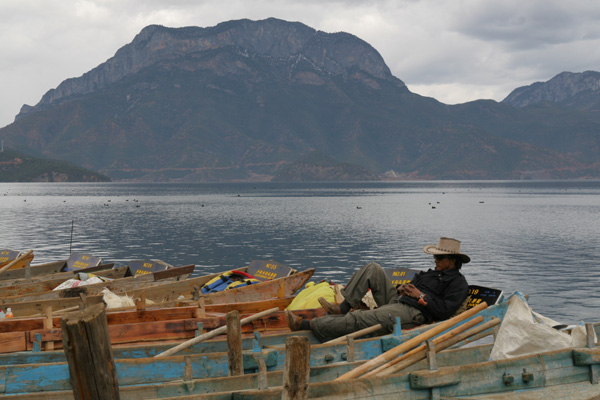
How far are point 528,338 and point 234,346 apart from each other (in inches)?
171

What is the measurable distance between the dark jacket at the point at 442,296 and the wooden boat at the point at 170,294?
521cm

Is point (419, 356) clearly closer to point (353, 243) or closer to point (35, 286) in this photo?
point (35, 286)

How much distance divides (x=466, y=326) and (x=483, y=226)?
60.2 meters

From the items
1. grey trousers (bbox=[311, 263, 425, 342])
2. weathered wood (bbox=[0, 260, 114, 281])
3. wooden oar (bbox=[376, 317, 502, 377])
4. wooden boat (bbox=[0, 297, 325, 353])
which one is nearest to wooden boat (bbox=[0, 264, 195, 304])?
weathered wood (bbox=[0, 260, 114, 281])

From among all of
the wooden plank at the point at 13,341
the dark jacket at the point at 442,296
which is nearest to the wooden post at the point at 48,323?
the wooden plank at the point at 13,341

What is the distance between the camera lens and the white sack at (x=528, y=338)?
8938 millimetres

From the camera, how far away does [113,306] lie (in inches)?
529

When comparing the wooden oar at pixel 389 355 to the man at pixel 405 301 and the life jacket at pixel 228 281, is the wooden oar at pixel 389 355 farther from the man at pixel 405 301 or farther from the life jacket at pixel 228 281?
the life jacket at pixel 228 281

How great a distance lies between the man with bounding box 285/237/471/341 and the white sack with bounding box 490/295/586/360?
5.73 ft

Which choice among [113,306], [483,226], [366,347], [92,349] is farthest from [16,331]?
[483,226]

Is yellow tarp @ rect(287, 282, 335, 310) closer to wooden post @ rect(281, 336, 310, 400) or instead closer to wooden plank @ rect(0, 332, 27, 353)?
wooden plank @ rect(0, 332, 27, 353)

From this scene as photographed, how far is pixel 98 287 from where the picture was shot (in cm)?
1675

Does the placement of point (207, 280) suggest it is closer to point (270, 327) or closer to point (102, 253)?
point (270, 327)

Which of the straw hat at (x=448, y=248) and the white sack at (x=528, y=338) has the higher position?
the straw hat at (x=448, y=248)
